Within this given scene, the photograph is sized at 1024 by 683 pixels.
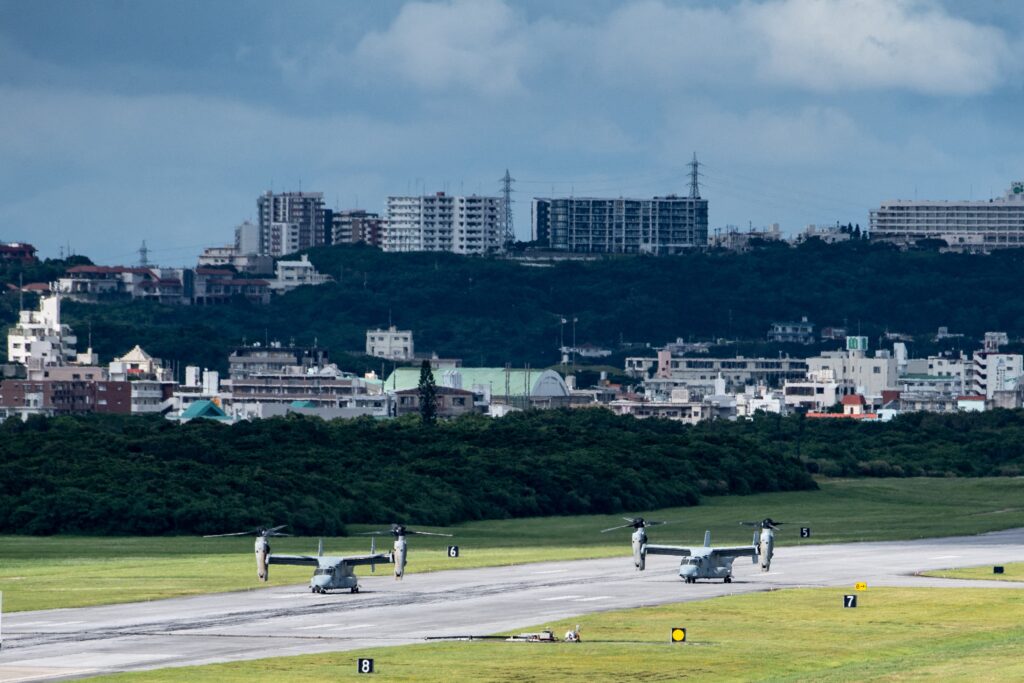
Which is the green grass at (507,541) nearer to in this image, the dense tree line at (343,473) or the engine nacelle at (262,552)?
the engine nacelle at (262,552)

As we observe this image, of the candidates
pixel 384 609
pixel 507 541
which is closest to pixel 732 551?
pixel 384 609

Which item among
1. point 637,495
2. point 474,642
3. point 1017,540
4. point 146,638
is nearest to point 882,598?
point 474,642

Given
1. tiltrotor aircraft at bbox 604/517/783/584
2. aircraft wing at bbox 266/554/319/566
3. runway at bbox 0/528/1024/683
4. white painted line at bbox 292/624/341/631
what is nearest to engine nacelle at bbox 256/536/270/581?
aircraft wing at bbox 266/554/319/566

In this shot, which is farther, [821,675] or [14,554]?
[14,554]

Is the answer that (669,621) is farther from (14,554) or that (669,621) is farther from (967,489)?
(967,489)

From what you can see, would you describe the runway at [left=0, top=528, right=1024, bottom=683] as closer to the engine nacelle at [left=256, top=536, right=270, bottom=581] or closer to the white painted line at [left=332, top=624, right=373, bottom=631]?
the white painted line at [left=332, top=624, right=373, bottom=631]

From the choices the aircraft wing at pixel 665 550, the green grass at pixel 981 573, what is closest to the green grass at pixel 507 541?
the aircraft wing at pixel 665 550
